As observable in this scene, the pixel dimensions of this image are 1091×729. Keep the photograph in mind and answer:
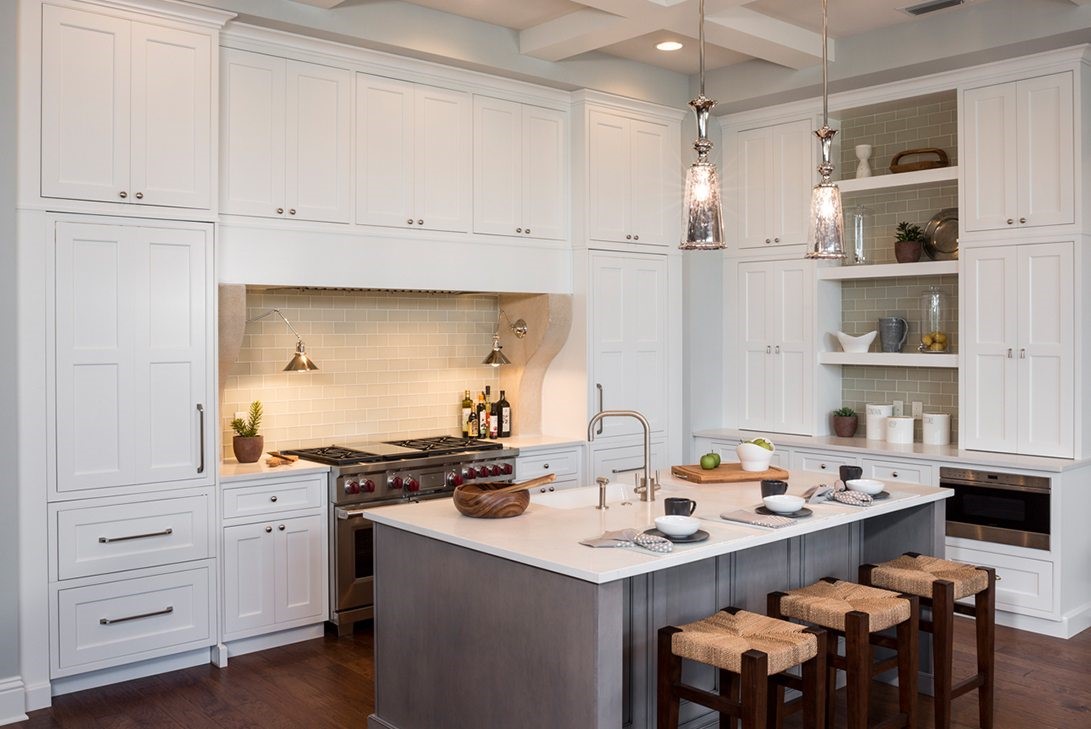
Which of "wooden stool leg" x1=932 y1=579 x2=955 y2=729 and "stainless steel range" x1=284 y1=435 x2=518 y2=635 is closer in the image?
"wooden stool leg" x1=932 y1=579 x2=955 y2=729

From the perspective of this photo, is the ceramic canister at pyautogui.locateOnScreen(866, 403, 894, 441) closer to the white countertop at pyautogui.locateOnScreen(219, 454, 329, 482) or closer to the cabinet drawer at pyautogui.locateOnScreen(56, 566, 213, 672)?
the white countertop at pyautogui.locateOnScreen(219, 454, 329, 482)

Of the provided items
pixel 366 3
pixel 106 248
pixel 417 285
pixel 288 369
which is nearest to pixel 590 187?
pixel 417 285

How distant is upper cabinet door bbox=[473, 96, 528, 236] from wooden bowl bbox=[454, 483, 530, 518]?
7.75 ft

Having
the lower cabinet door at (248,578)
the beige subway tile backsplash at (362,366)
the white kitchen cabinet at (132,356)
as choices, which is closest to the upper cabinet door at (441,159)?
the beige subway tile backsplash at (362,366)

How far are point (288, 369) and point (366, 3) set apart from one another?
6.21ft

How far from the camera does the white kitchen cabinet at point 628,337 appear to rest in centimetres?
602

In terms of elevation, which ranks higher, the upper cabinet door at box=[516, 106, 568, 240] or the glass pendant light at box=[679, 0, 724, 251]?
the upper cabinet door at box=[516, 106, 568, 240]

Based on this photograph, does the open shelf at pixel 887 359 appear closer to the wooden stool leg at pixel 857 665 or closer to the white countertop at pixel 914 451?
the white countertop at pixel 914 451

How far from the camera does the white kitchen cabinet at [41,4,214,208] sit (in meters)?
4.07

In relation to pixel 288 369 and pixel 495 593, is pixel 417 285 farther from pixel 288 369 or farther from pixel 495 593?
pixel 495 593

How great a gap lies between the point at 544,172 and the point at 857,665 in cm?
356

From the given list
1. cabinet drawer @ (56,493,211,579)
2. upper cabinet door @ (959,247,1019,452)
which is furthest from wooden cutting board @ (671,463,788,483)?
cabinet drawer @ (56,493,211,579)

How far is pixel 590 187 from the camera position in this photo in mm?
5980

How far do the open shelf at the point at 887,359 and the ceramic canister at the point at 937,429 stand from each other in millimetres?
324
